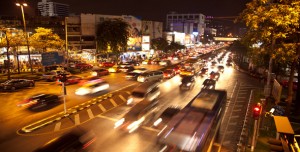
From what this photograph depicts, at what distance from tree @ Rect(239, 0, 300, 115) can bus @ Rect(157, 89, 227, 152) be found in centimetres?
567

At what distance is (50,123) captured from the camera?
18.5 m

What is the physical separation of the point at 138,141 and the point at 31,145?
7268 millimetres

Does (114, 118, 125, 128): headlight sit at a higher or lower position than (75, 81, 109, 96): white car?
lower

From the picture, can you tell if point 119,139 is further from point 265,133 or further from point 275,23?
point 275,23

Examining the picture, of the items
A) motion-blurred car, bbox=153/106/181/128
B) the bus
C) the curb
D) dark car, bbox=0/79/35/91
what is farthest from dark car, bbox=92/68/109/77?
the bus

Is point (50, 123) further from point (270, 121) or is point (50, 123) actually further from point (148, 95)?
point (270, 121)

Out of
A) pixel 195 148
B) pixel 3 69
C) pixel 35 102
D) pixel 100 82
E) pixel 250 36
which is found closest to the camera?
pixel 195 148

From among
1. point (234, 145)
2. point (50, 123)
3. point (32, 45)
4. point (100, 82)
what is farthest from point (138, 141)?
point (32, 45)

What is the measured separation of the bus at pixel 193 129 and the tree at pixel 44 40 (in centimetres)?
4052

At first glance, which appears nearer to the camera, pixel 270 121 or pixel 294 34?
pixel 294 34

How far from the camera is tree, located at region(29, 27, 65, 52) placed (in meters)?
45.6

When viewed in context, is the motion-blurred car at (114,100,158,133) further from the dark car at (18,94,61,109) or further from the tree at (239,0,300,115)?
the tree at (239,0,300,115)

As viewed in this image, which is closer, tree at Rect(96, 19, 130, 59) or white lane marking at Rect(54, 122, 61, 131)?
white lane marking at Rect(54, 122, 61, 131)

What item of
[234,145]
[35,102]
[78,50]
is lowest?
[234,145]
